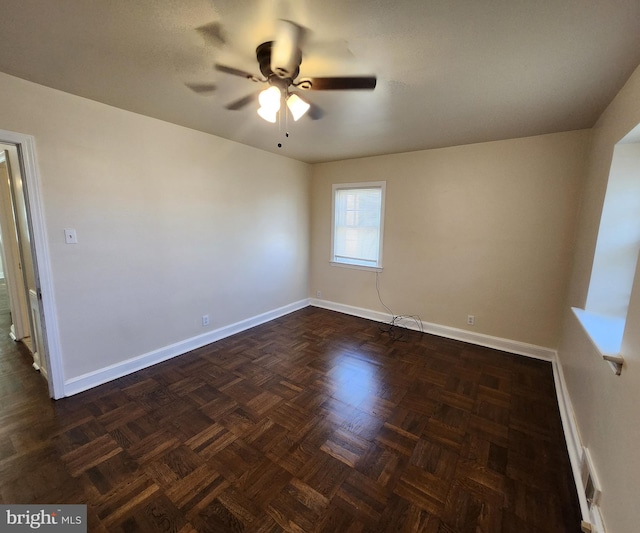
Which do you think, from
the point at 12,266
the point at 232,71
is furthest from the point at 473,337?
the point at 12,266

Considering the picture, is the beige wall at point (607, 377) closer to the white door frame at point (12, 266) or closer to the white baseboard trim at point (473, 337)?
the white baseboard trim at point (473, 337)

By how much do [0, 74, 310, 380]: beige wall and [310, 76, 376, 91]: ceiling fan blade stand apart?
1.89 meters

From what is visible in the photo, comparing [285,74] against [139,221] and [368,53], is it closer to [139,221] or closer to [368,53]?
[368,53]

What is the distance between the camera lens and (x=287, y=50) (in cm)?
142

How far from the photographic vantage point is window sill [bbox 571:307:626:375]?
4.27 ft

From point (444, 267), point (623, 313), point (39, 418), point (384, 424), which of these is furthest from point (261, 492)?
point (444, 267)

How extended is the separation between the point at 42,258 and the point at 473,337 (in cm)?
431

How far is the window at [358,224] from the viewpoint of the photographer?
A: 13.1 feet

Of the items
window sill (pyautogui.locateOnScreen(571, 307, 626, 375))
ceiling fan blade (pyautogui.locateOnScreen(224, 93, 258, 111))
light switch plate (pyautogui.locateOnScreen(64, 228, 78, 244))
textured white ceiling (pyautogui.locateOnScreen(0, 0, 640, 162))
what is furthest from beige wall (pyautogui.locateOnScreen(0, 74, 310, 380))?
window sill (pyautogui.locateOnScreen(571, 307, 626, 375))

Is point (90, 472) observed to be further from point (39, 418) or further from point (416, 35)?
point (416, 35)

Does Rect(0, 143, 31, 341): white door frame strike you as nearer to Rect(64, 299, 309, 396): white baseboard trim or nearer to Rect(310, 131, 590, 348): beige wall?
Rect(64, 299, 309, 396): white baseboard trim

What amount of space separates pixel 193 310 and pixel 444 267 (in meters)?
3.10

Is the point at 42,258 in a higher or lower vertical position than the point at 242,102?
lower

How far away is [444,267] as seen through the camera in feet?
11.5
